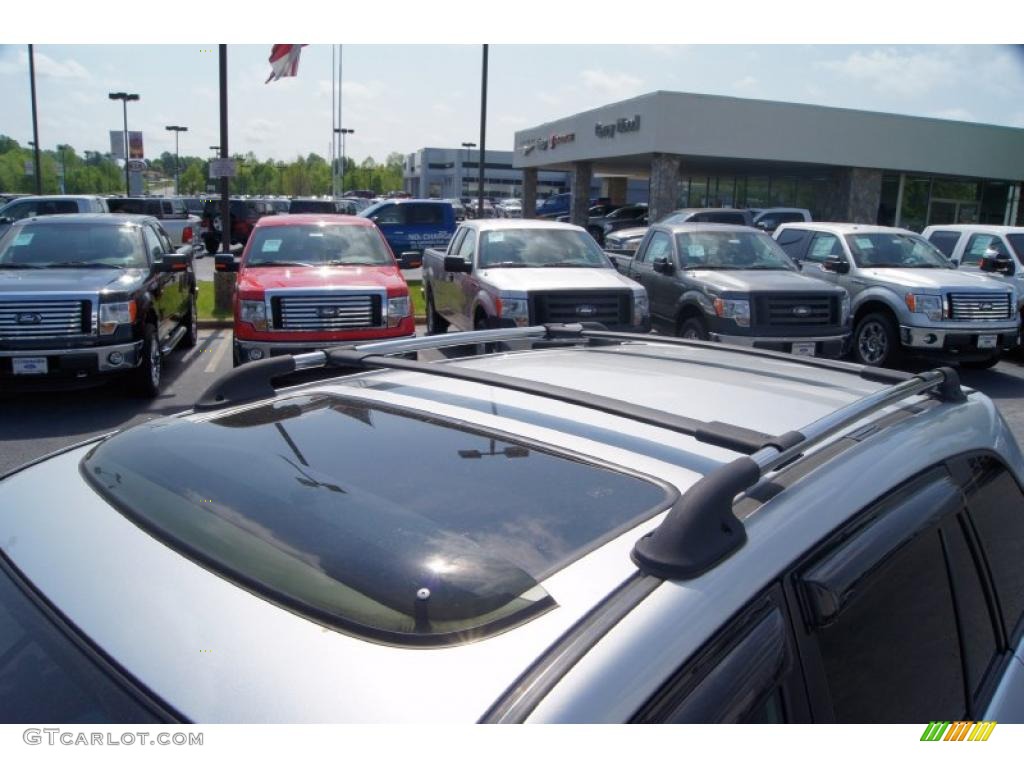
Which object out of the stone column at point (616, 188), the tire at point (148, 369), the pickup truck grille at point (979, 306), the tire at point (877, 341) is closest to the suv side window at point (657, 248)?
the tire at point (877, 341)

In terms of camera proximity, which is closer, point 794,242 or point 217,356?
point 217,356

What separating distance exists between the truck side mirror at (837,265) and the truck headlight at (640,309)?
3.50 m

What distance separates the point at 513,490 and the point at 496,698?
0.56 m

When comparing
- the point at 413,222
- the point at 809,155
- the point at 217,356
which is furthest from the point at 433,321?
the point at 809,155

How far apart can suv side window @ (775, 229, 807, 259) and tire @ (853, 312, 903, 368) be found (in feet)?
5.78

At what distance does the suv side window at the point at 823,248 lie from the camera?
12.1 meters

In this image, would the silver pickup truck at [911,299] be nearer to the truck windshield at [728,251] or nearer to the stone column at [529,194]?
the truck windshield at [728,251]

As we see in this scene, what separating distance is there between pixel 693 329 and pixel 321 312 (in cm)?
471

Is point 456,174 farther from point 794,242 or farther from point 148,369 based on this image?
point 148,369

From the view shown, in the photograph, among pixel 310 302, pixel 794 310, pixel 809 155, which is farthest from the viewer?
pixel 809 155

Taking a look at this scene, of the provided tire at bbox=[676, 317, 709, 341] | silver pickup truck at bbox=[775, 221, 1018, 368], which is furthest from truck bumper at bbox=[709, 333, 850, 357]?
silver pickup truck at bbox=[775, 221, 1018, 368]

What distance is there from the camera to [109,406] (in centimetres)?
850

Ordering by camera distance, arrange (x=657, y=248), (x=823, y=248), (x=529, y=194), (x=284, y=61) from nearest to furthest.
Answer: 1. (x=657, y=248)
2. (x=823, y=248)
3. (x=284, y=61)
4. (x=529, y=194)

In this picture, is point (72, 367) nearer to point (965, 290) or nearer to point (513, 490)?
point (513, 490)
